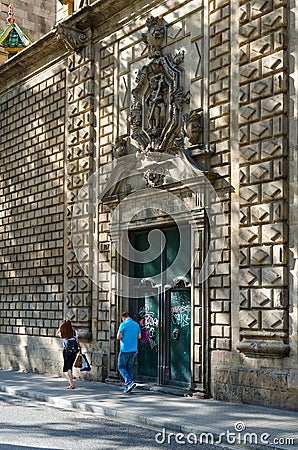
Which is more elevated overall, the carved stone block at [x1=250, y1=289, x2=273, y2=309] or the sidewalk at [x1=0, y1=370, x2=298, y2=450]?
the carved stone block at [x1=250, y1=289, x2=273, y2=309]

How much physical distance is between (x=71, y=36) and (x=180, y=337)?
8171mm

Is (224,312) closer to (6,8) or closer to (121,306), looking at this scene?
(121,306)

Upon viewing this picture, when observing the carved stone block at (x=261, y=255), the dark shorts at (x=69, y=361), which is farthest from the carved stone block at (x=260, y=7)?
the dark shorts at (x=69, y=361)

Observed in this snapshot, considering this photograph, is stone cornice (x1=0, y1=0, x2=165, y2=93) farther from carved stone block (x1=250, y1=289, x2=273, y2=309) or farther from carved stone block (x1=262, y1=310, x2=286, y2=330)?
carved stone block (x1=262, y1=310, x2=286, y2=330)

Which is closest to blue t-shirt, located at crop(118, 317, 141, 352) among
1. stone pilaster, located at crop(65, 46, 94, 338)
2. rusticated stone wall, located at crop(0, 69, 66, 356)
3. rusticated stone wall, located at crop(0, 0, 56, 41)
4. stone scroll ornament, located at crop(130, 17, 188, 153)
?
stone pilaster, located at crop(65, 46, 94, 338)

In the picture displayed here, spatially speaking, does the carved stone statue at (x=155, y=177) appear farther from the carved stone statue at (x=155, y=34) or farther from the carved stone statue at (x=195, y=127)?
the carved stone statue at (x=155, y=34)

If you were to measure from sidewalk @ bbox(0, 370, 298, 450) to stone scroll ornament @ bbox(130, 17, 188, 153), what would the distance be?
498 centimetres

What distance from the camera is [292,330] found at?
40.7 ft

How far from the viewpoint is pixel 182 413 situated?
1220 centimetres

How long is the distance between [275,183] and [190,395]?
14.2ft

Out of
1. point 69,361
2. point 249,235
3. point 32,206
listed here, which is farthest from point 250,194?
point 32,206

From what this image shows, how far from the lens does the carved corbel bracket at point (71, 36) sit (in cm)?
1871

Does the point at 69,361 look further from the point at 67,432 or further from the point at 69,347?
the point at 67,432

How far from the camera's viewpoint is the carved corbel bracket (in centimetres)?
1871
